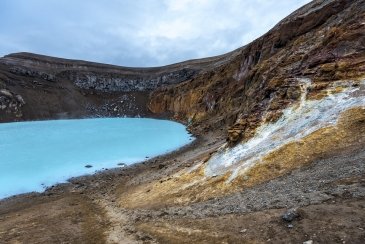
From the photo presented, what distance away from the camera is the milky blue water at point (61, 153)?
30078 millimetres

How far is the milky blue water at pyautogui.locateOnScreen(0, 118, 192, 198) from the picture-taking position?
30078 millimetres

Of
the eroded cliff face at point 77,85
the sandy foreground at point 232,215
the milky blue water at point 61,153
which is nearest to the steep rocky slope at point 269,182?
the sandy foreground at point 232,215

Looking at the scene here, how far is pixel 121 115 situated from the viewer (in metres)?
105

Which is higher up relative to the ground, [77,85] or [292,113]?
[77,85]

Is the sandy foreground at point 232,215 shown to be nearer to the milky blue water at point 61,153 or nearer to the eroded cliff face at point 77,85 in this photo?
the milky blue water at point 61,153

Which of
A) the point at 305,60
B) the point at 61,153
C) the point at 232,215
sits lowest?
the point at 232,215

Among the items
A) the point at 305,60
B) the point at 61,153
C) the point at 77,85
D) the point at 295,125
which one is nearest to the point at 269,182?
the point at 295,125

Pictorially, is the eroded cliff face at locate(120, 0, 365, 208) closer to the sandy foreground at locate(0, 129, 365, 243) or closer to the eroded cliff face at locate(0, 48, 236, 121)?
the sandy foreground at locate(0, 129, 365, 243)

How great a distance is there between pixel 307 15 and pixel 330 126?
2498cm

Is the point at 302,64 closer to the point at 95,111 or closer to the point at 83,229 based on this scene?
the point at 83,229

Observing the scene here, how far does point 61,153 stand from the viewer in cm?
4078

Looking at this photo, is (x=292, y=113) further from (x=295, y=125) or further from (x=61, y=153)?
(x=61, y=153)

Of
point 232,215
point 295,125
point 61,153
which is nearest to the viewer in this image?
point 232,215

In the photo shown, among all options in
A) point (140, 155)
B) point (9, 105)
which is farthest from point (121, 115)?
point (140, 155)
